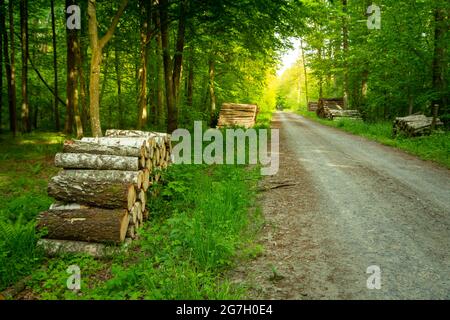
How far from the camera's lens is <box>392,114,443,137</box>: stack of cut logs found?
590 inches

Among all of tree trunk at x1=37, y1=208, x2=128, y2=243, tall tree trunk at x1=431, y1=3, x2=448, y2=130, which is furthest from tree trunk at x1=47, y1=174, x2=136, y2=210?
tall tree trunk at x1=431, y1=3, x2=448, y2=130

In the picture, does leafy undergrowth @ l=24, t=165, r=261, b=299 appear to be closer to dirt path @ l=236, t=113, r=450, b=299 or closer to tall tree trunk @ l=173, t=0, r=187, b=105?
dirt path @ l=236, t=113, r=450, b=299

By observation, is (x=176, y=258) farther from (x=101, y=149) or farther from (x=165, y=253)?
(x=101, y=149)

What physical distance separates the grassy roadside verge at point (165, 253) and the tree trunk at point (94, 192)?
2.13 ft

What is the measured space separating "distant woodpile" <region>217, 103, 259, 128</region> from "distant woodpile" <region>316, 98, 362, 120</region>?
324 inches

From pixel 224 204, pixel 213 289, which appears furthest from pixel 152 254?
pixel 224 204

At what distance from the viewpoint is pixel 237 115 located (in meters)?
21.6

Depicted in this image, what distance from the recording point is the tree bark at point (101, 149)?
6430mm

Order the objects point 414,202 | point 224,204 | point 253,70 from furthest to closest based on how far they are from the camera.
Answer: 1. point 253,70
2. point 414,202
3. point 224,204

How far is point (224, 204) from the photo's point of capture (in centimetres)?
663

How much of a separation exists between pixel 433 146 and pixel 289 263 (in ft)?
35.1

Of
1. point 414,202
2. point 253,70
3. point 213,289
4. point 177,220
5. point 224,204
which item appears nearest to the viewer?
Result: point 213,289
